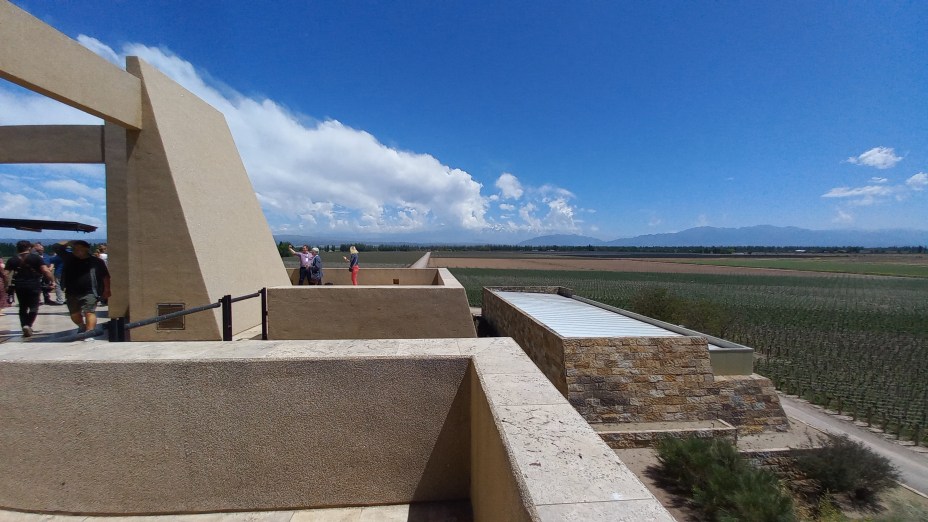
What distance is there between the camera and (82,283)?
5.16m

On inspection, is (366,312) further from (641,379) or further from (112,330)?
(641,379)

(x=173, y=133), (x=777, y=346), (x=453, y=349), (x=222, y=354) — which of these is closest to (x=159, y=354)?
(x=222, y=354)

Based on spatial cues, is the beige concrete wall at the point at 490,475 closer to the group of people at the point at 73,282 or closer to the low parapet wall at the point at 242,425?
the low parapet wall at the point at 242,425

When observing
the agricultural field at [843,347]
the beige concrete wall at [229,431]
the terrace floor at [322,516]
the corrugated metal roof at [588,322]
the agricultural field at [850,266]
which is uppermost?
the beige concrete wall at [229,431]

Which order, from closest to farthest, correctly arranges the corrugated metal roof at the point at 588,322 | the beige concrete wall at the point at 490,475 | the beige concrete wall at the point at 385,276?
the beige concrete wall at the point at 490,475 → the corrugated metal roof at the point at 588,322 → the beige concrete wall at the point at 385,276

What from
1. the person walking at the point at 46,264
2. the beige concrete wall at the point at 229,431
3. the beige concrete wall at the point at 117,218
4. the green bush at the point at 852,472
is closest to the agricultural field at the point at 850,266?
the green bush at the point at 852,472

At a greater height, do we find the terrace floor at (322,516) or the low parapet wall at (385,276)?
the low parapet wall at (385,276)

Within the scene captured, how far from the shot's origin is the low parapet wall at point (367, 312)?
536cm

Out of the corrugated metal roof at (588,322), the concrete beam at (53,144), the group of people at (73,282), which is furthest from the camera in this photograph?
the corrugated metal roof at (588,322)

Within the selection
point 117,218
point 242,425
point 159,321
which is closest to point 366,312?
point 159,321

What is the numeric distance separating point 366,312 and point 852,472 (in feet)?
27.1

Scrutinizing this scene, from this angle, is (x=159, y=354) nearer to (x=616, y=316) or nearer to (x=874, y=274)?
(x=616, y=316)

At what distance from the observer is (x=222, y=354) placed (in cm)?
239

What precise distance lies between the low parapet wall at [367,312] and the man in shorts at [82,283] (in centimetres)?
229
